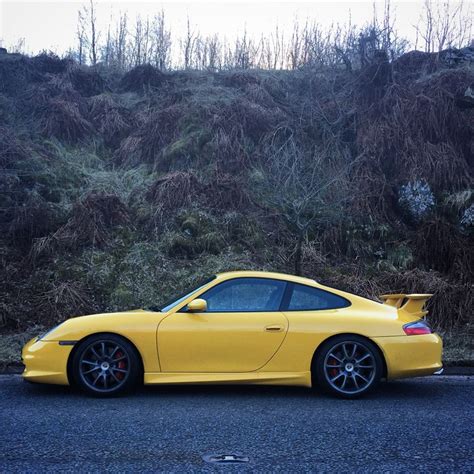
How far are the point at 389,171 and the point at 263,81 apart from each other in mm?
6258

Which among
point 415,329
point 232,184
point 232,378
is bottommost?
point 232,378

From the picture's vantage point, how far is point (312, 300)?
637 centimetres

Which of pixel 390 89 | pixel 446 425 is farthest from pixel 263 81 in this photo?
pixel 446 425

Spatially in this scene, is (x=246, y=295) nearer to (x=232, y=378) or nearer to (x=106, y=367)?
(x=232, y=378)

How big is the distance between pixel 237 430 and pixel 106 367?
1777 millimetres

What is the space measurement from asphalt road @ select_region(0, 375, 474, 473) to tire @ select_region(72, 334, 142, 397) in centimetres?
16

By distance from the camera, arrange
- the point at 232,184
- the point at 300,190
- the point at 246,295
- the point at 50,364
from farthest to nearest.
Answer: the point at 232,184 → the point at 300,190 → the point at 246,295 → the point at 50,364

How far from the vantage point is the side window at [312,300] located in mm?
6316

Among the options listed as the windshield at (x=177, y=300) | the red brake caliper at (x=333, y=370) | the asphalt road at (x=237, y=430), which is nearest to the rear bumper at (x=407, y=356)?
the asphalt road at (x=237, y=430)

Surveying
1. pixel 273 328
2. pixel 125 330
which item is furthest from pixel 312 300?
pixel 125 330

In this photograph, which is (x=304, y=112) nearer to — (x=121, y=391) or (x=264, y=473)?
(x=121, y=391)

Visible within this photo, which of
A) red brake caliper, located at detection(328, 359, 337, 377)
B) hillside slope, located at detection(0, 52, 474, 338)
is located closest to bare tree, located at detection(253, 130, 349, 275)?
hillside slope, located at detection(0, 52, 474, 338)

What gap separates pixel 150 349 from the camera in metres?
5.98

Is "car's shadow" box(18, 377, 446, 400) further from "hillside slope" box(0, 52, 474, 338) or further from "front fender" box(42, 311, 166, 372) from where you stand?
"hillside slope" box(0, 52, 474, 338)
